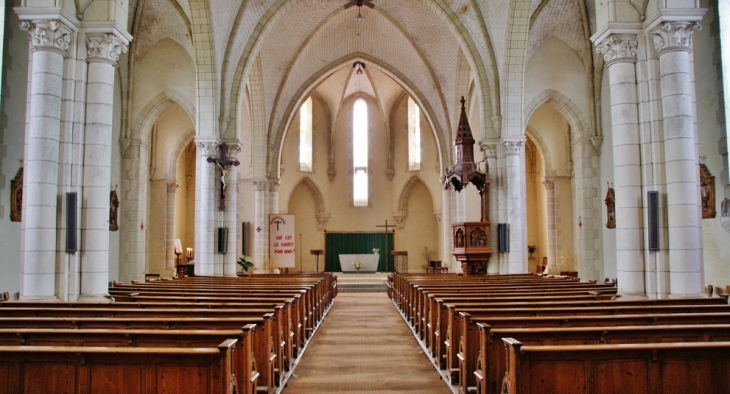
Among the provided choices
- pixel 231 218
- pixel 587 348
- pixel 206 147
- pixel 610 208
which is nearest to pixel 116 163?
pixel 206 147

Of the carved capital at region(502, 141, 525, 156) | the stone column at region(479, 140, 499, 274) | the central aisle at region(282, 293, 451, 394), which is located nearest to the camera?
the central aisle at region(282, 293, 451, 394)

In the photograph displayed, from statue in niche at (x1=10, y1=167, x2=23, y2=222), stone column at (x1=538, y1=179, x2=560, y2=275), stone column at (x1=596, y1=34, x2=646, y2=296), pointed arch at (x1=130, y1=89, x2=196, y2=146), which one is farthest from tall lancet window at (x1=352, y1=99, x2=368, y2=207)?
stone column at (x1=596, y1=34, x2=646, y2=296)

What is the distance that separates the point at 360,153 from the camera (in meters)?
32.4

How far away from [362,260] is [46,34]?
71.3ft

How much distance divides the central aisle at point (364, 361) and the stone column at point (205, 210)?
15.0 feet

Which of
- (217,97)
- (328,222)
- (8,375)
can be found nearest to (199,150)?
(217,97)

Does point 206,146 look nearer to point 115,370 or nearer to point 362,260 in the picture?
point 115,370

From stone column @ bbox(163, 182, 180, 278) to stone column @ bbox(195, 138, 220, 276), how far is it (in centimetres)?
773

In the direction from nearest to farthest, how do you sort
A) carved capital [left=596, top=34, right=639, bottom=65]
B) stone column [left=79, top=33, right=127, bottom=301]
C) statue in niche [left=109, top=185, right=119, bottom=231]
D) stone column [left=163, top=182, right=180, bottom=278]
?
stone column [left=79, top=33, right=127, bottom=301]
carved capital [left=596, top=34, right=639, bottom=65]
statue in niche [left=109, top=185, right=119, bottom=231]
stone column [left=163, top=182, right=180, bottom=278]

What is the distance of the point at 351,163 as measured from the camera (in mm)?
32375

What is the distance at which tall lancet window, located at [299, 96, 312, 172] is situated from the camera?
31.3m

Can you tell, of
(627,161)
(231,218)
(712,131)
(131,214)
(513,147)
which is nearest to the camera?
(627,161)

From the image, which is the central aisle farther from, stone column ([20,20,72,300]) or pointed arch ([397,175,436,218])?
pointed arch ([397,175,436,218])

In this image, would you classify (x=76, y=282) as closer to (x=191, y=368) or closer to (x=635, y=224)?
Answer: (x=191, y=368)
